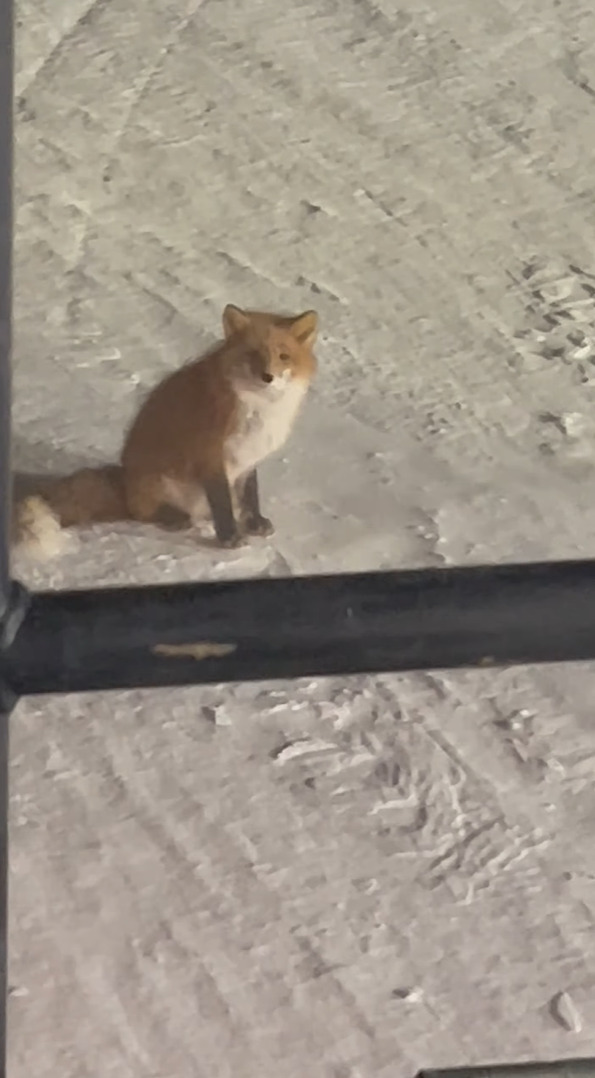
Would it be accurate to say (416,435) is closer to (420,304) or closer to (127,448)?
(420,304)

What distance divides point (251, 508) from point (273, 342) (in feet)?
0.43

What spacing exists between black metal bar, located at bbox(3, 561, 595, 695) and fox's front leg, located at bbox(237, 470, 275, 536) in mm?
434

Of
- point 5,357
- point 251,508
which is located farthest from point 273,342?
→ point 5,357

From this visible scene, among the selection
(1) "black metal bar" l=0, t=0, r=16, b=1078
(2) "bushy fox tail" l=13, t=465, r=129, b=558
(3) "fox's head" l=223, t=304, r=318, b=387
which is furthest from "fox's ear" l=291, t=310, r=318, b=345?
(1) "black metal bar" l=0, t=0, r=16, b=1078

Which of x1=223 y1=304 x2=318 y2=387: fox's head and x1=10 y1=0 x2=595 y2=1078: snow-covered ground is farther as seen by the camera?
x1=10 y1=0 x2=595 y2=1078: snow-covered ground

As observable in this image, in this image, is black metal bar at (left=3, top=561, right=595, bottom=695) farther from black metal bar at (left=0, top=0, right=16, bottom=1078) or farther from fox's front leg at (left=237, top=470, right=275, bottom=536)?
fox's front leg at (left=237, top=470, right=275, bottom=536)

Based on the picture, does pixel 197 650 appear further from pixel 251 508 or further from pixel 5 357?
pixel 251 508

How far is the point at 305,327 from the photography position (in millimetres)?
597

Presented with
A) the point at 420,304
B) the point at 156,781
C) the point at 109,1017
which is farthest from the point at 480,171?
the point at 109,1017

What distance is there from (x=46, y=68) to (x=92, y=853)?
454mm

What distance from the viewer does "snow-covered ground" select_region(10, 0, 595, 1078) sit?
0.72m

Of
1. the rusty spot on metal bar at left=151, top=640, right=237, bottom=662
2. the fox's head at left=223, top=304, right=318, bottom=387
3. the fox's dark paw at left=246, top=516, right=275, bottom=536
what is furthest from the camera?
the fox's dark paw at left=246, top=516, right=275, bottom=536

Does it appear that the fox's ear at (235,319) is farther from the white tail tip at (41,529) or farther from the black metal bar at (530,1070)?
the black metal bar at (530,1070)

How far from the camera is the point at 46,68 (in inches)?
27.5
